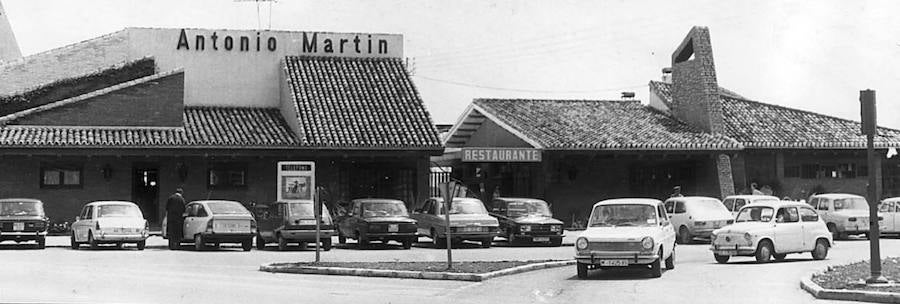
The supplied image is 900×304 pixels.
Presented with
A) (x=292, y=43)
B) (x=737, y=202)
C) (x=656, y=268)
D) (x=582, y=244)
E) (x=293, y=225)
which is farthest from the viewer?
(x=292, y=43)

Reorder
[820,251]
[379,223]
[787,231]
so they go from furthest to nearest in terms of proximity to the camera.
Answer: [379,223], [820,251], [787,231]

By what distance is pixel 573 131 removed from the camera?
142 ft

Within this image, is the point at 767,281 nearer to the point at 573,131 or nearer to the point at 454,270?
the point at 454,270

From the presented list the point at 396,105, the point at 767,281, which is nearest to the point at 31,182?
the point at 396,105

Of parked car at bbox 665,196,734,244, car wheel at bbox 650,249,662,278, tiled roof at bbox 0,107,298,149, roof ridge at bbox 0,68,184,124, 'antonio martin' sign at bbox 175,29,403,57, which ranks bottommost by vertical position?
car wheel at bbox 650,249,662,278

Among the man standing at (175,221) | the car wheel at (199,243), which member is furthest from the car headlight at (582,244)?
the man standing at (175,221)

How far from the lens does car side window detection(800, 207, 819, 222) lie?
2557 centimetres

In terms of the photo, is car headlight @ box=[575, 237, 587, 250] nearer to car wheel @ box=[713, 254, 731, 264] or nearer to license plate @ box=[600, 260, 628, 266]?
license plate @ box=[600, 260, 628, 266]

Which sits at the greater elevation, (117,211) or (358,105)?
(358,105)

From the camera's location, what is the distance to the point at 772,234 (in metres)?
25.0

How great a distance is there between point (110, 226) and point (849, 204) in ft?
72.4

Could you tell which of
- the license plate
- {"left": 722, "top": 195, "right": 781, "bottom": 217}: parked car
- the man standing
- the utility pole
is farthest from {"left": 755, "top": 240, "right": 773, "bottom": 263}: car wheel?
the man standing

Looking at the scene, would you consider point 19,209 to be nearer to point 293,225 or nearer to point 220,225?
point 220,225

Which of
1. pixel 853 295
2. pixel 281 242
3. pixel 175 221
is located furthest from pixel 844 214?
pixel 175 221
